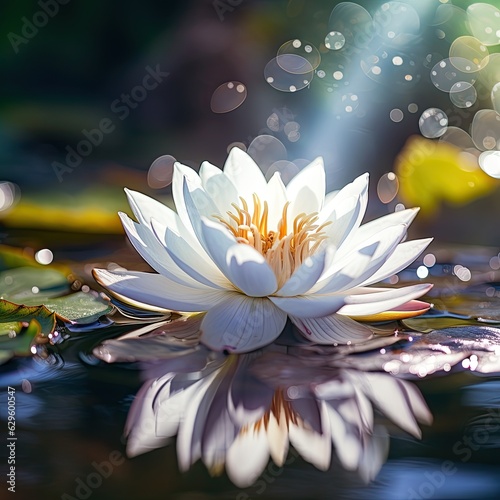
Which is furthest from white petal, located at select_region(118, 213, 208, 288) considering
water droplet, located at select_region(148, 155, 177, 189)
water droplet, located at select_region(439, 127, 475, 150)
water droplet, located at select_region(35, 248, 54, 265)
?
water droplet, located at select_region(439, 127, 475, 150)

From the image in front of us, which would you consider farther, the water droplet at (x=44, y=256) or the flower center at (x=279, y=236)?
the water droplet at (x=44, y=256)

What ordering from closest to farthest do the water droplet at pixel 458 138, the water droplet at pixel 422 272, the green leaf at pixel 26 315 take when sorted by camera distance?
the green leaf at pixel 26 315 < the water droplet at pixel 422 272 < the water droplet at pixel 458 138

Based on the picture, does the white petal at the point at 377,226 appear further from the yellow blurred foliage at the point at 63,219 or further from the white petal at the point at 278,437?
the yellow blurred foliage at the point at 63,219

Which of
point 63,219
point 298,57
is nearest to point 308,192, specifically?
point 63,219

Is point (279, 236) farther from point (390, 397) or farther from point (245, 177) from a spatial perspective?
point (390, 397)

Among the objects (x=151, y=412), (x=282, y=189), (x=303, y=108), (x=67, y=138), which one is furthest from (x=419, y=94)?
(x=151, y=412)

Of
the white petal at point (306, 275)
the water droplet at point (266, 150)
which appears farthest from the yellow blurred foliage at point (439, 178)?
the white petal at point (306, 275)

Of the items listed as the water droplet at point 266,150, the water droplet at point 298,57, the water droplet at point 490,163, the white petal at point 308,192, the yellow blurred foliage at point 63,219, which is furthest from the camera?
the water droplet at point 298,57
